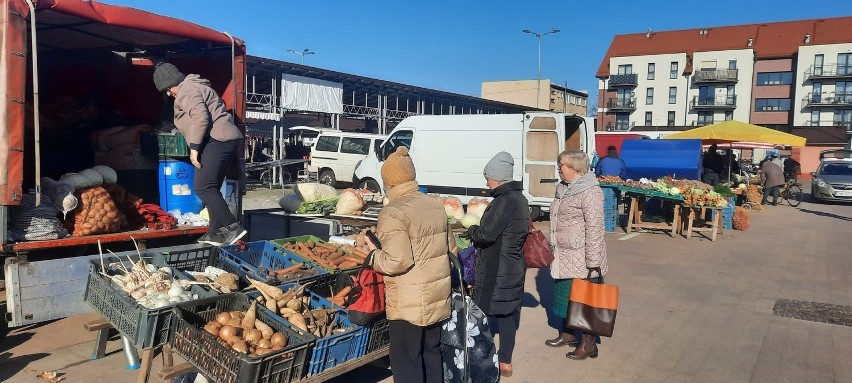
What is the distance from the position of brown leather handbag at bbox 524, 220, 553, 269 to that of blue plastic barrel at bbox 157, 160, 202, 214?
3.80 m

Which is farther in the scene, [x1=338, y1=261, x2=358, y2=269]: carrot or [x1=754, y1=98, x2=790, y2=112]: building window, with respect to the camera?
[x1=754, y1=98, x2=790, y2=112]: building window

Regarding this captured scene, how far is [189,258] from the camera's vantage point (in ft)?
17.2

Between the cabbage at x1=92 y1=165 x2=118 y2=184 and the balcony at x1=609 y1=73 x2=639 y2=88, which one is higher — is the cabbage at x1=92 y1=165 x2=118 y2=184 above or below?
below

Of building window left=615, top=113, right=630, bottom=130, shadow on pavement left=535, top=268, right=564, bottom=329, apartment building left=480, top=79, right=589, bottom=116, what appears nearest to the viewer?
shadow on pavement left=535, top=268, right=564, bottom=329

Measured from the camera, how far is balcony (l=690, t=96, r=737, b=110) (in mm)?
60625

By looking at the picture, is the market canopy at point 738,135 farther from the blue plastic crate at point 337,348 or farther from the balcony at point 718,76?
the balcony at point 718,76

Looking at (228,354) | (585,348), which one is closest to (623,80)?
(585,348)

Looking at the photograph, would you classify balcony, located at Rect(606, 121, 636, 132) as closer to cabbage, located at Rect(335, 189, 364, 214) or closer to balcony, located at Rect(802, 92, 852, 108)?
balcony, located at Rect(802, 92, 852, 108)

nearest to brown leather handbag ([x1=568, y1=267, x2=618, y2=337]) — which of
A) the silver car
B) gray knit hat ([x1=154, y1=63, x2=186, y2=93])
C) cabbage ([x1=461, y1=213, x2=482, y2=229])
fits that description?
cabbage ([x1=461, y1=213, x2=482, y2=229])

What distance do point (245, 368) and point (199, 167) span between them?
278 cm

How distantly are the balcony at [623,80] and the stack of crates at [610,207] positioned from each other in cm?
5727

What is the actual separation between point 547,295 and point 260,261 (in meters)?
3.79

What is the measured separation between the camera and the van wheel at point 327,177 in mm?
21484

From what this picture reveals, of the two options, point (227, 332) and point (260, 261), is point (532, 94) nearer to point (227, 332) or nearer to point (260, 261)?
point (260, 261)
